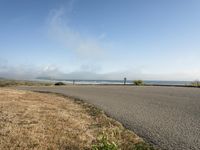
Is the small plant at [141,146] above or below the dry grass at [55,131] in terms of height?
below

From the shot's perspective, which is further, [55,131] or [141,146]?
[55,131]

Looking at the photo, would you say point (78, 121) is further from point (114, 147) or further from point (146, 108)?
point (146, 108)

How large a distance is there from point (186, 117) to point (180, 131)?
6.60ft

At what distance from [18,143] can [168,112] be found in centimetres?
588

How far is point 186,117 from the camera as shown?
832 cm

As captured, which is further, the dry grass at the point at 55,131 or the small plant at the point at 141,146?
the dry grass at the point at 55,131

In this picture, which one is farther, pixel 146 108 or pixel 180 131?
pixel 146 108

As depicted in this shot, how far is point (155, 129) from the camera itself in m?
6.66

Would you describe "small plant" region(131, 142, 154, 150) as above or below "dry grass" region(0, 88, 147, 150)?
below

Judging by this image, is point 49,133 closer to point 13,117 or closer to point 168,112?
point 13,117

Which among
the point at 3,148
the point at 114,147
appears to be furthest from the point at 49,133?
the point at 114,147

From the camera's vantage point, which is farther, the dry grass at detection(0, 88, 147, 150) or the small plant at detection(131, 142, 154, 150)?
the dry grass at detection(0, 88, 147, 150)

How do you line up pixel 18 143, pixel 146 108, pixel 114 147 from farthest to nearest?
1. pixel 146 108
2. pixel 18 143
3. pixel 114 147

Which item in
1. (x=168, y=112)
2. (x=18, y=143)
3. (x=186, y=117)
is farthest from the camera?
(x=168, y=112)
